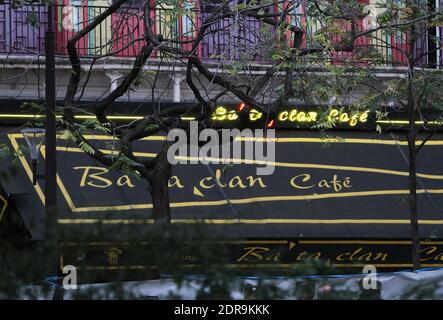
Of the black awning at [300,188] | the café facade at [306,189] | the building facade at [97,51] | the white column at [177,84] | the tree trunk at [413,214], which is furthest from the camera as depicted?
the white column at [177,84]

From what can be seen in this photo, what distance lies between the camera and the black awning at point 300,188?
13211mm

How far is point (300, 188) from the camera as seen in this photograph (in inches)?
553

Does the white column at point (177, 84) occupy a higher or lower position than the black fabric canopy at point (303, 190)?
higher

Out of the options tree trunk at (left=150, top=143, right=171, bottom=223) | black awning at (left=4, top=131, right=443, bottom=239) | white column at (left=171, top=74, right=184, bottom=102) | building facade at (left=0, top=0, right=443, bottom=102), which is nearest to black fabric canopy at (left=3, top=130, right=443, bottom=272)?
black awning at (left=4, top=131, right=443, bottom=239)

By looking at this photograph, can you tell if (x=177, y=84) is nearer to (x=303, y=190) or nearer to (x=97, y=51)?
(x=97, y=51)

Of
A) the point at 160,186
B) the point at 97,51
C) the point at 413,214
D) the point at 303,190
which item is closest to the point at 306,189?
the point at 303,190

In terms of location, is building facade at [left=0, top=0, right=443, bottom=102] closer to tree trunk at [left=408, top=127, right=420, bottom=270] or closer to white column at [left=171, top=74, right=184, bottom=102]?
white column at [left=171, top=74, right=184, bottom=102]

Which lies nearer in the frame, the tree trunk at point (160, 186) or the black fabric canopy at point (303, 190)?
the tree trunk at point (160, 186)

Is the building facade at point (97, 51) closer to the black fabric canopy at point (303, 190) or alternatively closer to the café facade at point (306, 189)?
the café facade at point (306, 189)

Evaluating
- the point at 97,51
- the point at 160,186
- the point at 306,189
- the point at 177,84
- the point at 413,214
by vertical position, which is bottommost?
the point at 413,214

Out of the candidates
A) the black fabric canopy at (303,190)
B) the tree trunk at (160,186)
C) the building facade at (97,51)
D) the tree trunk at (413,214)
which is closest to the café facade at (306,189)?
the black fabric canopy at (303,190)

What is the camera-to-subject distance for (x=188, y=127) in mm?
10266

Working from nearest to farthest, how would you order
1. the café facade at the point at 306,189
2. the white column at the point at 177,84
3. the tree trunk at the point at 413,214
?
the tree trunk at the point at 413,214
the café facade at the point at 306,189
the white column at the point at 177,84
